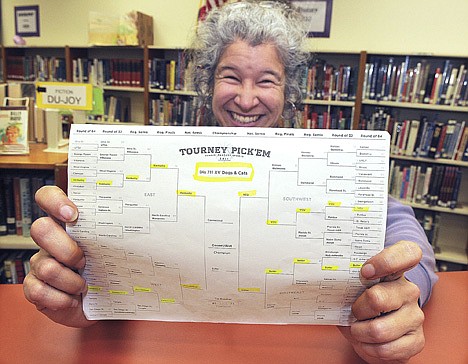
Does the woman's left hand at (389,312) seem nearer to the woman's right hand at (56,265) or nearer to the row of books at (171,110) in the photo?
the woman's right hand at (56,265)

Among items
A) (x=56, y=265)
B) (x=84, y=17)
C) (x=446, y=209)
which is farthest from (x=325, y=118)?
(x=84, y=17)

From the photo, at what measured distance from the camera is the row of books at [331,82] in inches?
116

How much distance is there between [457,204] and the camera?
116 inches

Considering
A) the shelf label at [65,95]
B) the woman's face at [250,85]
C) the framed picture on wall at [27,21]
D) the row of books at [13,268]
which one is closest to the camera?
the woman's face at [250,85]

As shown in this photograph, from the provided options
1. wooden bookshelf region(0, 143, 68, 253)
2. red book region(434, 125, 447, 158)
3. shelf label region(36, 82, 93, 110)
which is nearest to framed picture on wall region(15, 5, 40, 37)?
wooden bookshelf region(0, 143, 68, 253)

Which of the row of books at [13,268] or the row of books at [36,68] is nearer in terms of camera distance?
the row of books at [13,268]

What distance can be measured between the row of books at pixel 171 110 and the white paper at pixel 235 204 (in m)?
3.04

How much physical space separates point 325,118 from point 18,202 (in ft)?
7.57

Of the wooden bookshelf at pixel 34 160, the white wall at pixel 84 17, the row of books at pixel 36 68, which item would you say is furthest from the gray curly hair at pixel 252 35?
the row of books at pixel 36 68

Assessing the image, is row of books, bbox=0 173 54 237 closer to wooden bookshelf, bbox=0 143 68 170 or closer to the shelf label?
wooden bookshelf, bbox=0 143 68 170

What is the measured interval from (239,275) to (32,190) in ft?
6.48

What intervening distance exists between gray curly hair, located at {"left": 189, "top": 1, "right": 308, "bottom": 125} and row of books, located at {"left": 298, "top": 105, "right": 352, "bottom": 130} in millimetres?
1803

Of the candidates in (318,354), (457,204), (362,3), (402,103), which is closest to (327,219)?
(318,354)

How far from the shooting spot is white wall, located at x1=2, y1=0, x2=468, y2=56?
299cm
